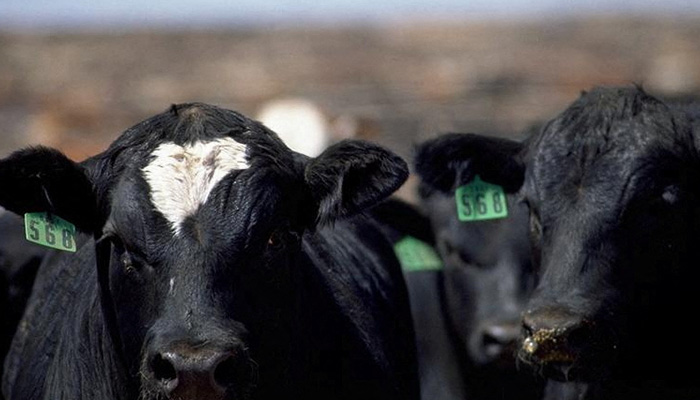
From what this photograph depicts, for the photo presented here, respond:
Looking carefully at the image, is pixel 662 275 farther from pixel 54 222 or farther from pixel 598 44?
pixel 598 44

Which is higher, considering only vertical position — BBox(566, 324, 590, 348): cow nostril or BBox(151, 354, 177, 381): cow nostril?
BBox(151, 354, 177, 381): cow nostril

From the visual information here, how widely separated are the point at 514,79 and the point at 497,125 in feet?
9.24

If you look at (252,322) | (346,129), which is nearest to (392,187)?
(252,322)

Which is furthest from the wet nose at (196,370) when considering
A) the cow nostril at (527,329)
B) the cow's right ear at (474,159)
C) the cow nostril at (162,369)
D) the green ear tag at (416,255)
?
the green ear tag at (416,255)

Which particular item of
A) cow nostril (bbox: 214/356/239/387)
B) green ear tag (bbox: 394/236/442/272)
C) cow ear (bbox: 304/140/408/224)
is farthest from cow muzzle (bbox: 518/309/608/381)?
green ear tag (bbox: 394/236/442/272)

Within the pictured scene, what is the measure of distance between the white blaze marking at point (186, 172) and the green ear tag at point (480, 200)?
178 centimetres

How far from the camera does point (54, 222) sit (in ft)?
18.9

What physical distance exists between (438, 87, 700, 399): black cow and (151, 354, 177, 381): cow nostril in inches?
57.9

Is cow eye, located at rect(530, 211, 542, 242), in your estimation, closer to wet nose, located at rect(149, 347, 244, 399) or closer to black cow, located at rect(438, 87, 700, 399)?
black cow, located at rect(438, 87, 700, 399)

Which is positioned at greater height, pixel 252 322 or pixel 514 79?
pixel 252 322

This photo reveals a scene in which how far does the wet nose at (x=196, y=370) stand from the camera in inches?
196

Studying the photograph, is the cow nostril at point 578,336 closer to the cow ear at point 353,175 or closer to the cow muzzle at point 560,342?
the cow muzzle at point 560,342

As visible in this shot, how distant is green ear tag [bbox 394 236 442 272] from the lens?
864cm

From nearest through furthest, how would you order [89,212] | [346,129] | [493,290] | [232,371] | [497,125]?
[232,371]
[89,212]
[493,290]
[346,129]
[497,125]
